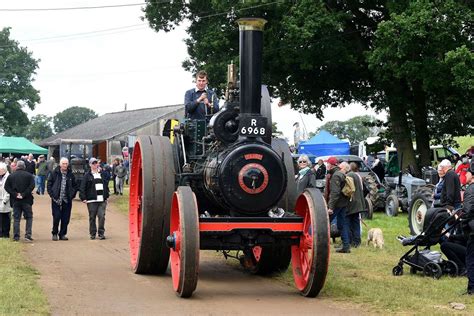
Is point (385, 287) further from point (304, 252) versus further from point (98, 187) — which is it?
point (98, 187)

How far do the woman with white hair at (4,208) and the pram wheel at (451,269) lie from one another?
350 inches

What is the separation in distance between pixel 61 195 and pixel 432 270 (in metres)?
8.14

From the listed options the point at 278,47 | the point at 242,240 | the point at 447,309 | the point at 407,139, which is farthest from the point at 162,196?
the point at 407,139

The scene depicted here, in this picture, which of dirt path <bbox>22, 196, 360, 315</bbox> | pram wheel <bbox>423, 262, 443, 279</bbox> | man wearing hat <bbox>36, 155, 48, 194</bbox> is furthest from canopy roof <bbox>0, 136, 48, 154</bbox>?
pram wheel <bbox>423, 262, 443, 279</bbox>

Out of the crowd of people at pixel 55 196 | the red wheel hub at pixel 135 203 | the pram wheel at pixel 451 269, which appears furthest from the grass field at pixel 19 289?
the pram wheel at pixel 451 269

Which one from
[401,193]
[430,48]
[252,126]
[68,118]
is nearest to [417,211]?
[401,193]

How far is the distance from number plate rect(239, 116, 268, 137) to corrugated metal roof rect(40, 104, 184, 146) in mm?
45677

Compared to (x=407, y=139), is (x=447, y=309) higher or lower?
lower

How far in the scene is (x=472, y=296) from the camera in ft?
29.5

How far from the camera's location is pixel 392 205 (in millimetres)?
21078

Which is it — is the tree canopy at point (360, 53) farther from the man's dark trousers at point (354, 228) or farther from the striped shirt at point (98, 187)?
the striped shirt at point (98, 187)

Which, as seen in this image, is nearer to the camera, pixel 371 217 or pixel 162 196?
pixel 162 196

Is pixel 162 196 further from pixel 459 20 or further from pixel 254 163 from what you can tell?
pixel 459 20

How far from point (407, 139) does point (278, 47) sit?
5672 millimetres
